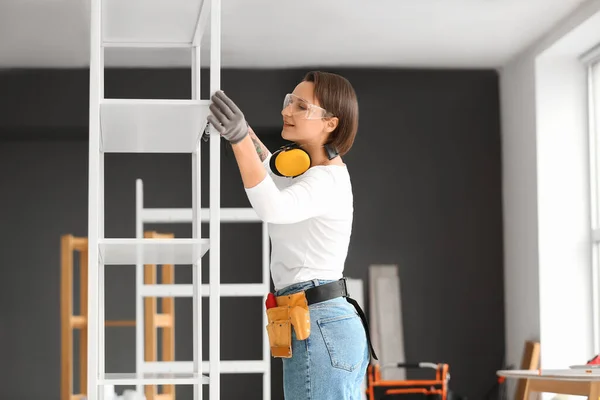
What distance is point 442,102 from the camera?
25.6ft

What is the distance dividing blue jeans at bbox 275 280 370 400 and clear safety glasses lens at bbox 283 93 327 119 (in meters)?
0.48

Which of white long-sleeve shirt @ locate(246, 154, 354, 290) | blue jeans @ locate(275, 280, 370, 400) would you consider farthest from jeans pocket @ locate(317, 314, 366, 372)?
white long-sleeve shirt @ locate(246, 154, 354, 290)

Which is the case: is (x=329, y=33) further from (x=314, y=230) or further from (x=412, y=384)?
(x=314, y=230)

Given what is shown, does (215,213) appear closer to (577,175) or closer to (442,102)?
(577,175)

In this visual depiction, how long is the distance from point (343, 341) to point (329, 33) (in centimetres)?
417

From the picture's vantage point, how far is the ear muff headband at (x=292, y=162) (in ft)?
9.38

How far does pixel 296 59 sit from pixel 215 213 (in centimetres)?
454

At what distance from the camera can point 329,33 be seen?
6.67 meters

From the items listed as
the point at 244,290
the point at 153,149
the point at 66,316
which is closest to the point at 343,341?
the point at 153,149

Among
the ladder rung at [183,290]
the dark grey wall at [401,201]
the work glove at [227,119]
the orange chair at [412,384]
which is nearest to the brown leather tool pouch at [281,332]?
the work glove at [227,119]

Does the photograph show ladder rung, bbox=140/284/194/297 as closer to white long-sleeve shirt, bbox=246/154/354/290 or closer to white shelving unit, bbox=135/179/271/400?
white shelving unit, bbox=135/179/271/400

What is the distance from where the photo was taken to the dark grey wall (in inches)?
298

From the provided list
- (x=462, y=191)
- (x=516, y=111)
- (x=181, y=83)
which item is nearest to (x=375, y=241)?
(x=462, y=191)

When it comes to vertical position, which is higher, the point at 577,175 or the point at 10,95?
the point at 10,95
